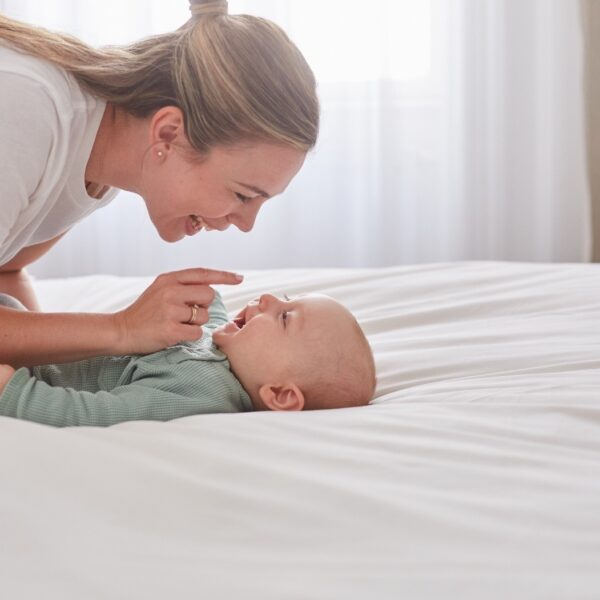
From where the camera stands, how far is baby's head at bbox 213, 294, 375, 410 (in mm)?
1356

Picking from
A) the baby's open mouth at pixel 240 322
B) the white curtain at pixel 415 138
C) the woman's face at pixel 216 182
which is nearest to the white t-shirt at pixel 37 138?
the woman's face at pixel 216 182

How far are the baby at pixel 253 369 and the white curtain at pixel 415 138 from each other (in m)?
1.89

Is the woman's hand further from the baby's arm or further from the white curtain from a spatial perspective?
the white curtain

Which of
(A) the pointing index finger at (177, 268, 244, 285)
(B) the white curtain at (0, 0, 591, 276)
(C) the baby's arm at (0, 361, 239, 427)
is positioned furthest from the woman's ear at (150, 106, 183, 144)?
(B) the white curtain at (0, 0, 591, 276)

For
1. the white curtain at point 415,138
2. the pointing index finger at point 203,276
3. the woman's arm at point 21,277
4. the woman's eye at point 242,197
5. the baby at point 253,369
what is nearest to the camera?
→ the baby at point 253,369

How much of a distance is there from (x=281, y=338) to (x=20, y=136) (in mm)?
443

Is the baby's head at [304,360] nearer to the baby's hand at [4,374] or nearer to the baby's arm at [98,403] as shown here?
the baby's arm at [98,403]

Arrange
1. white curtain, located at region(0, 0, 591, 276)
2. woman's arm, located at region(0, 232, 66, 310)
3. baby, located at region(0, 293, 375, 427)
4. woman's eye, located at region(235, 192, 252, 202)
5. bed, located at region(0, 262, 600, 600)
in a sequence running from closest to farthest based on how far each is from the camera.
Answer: bed, located at region(0, 262, 600, 600), baby, located at region(0, 293, 375, 427), woman's eye, located at region(235, 192, 252, 202), woman's arm, located at region(0, 232, 66, 310), white curtain, located at region(0, 0, 591, 276)

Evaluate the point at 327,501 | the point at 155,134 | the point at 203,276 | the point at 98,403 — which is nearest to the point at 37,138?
the point at 155,134

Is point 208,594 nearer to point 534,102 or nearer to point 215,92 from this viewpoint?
point 215,92

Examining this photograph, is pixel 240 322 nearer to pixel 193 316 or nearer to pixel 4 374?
pixel 193 316

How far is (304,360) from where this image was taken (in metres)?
1.36

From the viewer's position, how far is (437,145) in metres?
3.27

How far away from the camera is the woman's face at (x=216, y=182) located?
1448 millimetres
